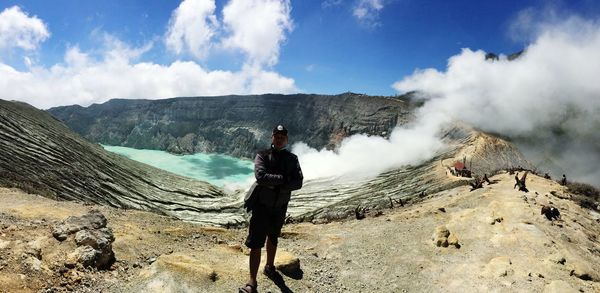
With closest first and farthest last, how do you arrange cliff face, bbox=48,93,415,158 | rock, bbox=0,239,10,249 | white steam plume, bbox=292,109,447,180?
rock, bbox=0,239,10,249, white steam plume, bbox=292,109,447,180, cliff face, bbox=48,93,415,158

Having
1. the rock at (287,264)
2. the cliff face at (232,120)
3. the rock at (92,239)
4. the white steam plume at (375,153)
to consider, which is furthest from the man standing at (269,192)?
the cliff face at (232,120)

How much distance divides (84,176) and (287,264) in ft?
93.8

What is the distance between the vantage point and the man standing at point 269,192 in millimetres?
7266

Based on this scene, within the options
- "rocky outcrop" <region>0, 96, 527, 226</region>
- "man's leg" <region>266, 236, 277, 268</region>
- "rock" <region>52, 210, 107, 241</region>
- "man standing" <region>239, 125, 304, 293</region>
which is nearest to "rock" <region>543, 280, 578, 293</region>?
"man's leg" <region>266, 236, 277, 268</region>

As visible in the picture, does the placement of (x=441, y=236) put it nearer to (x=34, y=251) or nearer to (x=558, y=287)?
(x=558, y=287)

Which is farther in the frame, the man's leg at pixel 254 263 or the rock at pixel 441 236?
the rock at pixel 441 236

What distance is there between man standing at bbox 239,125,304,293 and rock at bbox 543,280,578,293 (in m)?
5.70

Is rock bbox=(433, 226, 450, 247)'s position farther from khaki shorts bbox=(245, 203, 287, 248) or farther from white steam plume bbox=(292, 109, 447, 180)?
white steam plume bbox=(292, 109, 447, 180)

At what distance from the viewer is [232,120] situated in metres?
111

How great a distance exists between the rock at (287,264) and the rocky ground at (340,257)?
0.11 feet

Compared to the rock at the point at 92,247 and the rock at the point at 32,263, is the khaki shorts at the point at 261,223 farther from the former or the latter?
the rock at the point at 32,263

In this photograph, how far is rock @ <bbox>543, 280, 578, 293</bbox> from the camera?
8.45 metres

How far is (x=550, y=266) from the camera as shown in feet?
32.2

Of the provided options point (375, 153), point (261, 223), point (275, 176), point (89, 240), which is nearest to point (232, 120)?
point (375, 153)
